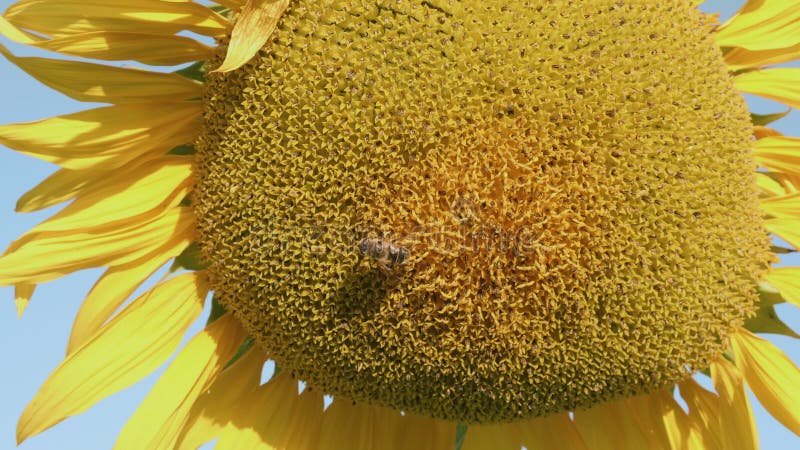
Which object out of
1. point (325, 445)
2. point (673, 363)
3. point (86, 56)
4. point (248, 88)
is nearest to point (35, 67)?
point (86, 56)

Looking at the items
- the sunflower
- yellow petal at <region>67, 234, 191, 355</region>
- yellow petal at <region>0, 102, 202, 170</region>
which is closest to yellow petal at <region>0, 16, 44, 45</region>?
the sunflower

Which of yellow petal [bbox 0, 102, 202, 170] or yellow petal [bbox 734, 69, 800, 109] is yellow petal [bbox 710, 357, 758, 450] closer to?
yellow petal [bbox 734, 69, 800, 109]

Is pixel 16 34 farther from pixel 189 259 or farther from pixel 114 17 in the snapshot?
pixel 189 259

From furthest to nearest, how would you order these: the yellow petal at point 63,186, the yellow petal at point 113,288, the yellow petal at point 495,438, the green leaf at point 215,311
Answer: the yellow petal at point 495,438
the green leaf at point 215,311
the yellow petal at point 113,288
the yellow petal at point 63,186

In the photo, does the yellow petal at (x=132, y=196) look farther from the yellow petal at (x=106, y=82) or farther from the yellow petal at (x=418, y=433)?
the yellow petal at (x=418, y=433)

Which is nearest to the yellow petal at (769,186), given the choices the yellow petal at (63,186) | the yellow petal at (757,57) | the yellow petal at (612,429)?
the yellow petal at (757,57)
